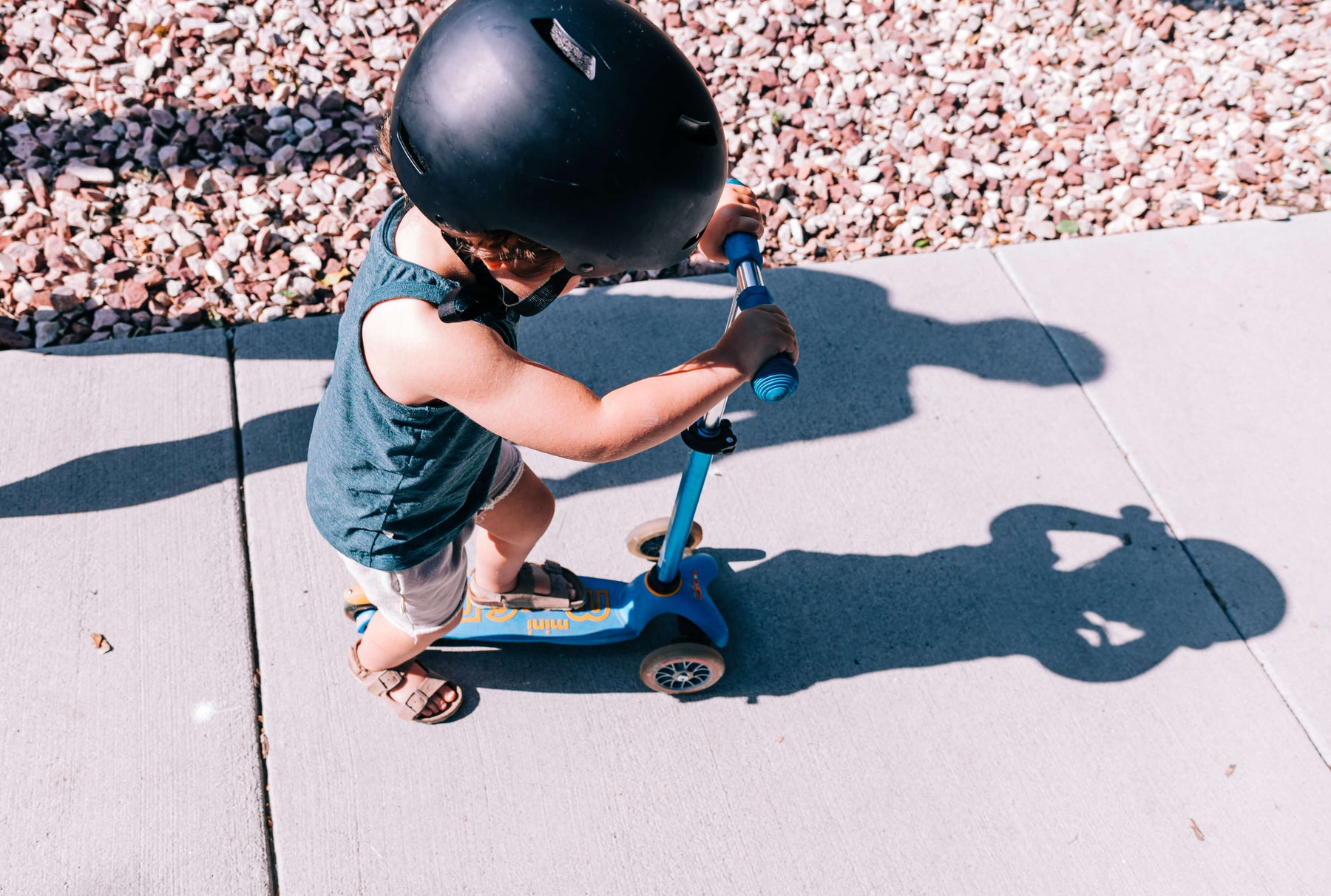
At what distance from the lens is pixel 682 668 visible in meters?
2.42

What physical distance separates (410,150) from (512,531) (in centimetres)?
105

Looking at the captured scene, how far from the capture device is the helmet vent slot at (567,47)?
137 cm

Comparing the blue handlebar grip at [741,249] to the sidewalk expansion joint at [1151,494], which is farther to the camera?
the sidewalk expansion joint at [1151,494]

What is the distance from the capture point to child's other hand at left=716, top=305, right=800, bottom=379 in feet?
5.11

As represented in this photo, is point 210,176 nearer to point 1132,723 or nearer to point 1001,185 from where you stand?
point 1001,185

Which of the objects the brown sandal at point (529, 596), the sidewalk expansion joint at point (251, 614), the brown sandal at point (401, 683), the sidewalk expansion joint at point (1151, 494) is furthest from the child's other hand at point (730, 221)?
the sidewalk expansion joint at point (1151, 494)

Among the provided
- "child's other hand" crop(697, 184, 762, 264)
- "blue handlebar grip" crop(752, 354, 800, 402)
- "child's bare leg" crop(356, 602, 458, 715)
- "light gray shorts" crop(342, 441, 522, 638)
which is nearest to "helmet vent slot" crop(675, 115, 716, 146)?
"child's other hand" crop(697, 184, 762, 264)

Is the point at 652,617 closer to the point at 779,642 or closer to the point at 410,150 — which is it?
the point at 779,642

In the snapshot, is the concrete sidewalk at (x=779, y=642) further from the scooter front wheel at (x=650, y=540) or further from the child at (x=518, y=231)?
the child at (x=518, y=231)

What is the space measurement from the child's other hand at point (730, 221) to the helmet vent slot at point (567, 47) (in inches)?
16.8

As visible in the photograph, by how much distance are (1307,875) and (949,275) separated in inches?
87.7

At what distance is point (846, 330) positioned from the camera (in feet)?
11.0

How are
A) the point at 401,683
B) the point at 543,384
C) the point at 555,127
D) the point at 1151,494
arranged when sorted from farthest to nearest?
the point at 1151,494 → the point at 401,683 → the point at 543,384 → the point at 555,127

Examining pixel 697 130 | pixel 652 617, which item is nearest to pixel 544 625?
pixel 652 617
